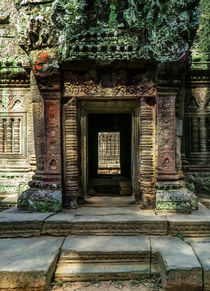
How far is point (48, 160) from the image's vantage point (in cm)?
411

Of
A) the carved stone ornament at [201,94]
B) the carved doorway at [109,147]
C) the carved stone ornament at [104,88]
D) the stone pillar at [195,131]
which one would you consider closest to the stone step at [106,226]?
the carved doorway at [109,147]

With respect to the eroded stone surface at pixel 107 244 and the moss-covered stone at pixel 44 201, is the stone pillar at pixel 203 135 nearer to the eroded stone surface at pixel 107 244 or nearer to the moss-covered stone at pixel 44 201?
the eroded stone surface at pixel 107 244

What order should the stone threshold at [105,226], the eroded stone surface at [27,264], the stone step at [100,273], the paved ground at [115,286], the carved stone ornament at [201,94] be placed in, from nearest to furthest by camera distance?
the eroded stone surface at [27,264]
the paved ground at [115,286]
the stone step at [100,273]
the stone threshold at [105,226]
the carved stone ornament at [201,94]

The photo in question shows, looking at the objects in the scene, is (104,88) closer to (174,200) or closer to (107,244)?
(174,200)

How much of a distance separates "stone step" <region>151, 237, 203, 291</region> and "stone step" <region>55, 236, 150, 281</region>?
0.63ft

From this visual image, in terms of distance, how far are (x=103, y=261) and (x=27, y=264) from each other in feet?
2.92

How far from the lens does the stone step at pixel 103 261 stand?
277 cm

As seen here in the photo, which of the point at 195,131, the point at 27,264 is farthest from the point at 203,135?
the point at 27,264

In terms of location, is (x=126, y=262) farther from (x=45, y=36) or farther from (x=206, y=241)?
(x=45, y=36)

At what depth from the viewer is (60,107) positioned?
4113 mm

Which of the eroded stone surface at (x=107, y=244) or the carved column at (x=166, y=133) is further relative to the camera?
the carved column at (x=166, y=133)

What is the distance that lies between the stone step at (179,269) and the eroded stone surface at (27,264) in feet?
4.01

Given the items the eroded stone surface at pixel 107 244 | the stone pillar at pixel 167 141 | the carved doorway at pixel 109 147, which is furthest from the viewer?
the carved doorway at pixel 109 147

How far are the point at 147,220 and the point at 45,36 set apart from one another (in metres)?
3.29
